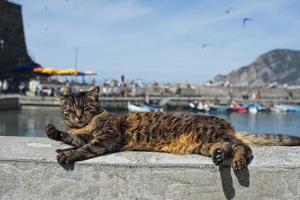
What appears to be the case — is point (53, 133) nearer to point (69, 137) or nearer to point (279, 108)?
point (69, 137)

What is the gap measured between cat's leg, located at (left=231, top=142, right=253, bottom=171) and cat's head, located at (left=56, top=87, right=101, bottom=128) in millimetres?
1360

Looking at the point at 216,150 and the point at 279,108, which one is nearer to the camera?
the point at 216,150

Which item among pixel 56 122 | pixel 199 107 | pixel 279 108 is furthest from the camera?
pixel 279 108

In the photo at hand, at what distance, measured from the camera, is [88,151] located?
4109 millimetres

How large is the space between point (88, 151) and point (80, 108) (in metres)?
0.65

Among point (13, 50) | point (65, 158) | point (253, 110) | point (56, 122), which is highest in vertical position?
point (13, 50)

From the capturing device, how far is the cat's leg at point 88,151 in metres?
3.98

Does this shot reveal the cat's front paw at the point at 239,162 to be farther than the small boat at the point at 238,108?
No

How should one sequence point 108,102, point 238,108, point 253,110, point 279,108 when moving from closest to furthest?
1. point 108,102
2. point 238,108
3. point 253,110
4. point 279,108

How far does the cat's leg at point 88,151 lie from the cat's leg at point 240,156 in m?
1.02

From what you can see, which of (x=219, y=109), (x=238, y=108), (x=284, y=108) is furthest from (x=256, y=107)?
(x=219, y=109)

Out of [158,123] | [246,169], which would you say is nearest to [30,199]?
[158,123]

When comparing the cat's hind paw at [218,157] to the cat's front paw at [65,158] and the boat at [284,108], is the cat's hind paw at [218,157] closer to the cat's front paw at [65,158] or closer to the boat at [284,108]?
the cat's front paw at [65,158]

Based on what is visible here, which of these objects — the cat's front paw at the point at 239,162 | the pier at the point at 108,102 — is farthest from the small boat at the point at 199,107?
the cat's front paw at the point at 239,162
